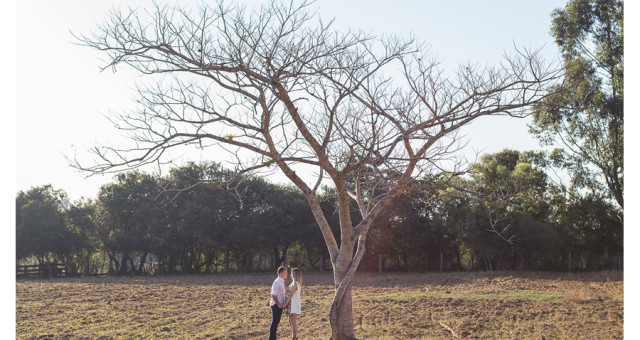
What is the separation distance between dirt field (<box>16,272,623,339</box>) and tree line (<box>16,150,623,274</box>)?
20.0 ft

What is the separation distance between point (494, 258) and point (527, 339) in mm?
15302

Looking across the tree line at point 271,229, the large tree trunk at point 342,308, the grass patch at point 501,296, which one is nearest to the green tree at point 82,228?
the tree line at point 271,229

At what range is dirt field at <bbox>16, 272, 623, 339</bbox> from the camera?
9.36 metres

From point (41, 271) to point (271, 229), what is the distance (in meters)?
11.6

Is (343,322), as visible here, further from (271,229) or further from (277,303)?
(271,229)

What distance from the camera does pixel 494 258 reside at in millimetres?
23125

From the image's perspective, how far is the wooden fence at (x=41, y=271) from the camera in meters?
26.0

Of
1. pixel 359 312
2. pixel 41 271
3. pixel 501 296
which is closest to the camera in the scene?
pixel 359 312

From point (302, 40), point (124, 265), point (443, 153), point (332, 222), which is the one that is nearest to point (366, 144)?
point (443, 153)

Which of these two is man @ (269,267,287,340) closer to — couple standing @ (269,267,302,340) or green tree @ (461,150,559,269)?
couple standing @ (269,267,302,340)

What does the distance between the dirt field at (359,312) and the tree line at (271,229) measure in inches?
240

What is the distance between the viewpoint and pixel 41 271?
26.3 m

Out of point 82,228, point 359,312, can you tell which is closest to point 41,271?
point 82,228

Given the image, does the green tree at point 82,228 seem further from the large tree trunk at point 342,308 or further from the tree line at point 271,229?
the large tree trunk at point 342,308
